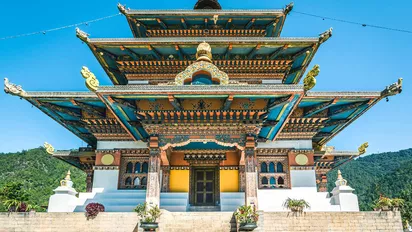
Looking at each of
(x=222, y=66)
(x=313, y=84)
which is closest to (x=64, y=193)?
(x=222, y=66)

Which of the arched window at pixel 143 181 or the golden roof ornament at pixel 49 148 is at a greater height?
the golden roof ornament at pixel 49 148

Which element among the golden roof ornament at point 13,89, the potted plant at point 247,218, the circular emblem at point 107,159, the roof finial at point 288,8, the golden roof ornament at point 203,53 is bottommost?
the potted plant at point 247,218

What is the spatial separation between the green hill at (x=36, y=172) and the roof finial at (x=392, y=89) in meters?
49.2

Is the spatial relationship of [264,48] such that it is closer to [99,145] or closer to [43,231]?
[99,145]

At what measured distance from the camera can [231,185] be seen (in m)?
17.0

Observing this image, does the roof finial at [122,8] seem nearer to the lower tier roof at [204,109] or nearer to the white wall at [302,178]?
the lower tier roof at [204,109]

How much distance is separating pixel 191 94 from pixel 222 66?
5.86 meters

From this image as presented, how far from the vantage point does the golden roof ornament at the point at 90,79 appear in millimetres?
12750

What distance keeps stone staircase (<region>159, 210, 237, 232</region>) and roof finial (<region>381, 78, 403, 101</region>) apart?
862 cm

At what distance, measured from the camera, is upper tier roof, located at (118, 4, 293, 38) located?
1931cm

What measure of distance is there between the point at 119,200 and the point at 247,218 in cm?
685

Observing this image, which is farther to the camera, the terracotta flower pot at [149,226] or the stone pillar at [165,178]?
the stone pillar at [165,178]

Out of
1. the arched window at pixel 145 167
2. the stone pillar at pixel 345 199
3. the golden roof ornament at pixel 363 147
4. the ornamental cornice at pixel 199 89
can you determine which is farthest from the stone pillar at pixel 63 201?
the golden roof ornament at pixel 363 147

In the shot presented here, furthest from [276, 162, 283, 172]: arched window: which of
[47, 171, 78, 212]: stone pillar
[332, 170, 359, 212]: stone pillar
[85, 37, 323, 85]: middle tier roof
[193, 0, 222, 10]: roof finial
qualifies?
[193, 0, 222, 10]: roof finial
